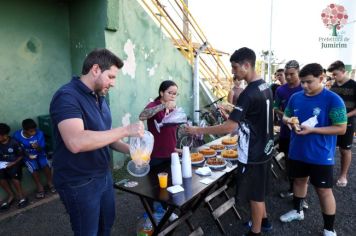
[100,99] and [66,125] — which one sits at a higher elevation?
[100,99]

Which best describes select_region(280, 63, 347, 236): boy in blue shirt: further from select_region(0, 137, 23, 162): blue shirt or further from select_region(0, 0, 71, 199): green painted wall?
select_region(0, 0, 71, 199): green painted wall

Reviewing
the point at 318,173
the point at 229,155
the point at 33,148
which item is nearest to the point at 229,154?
the point at 229,155

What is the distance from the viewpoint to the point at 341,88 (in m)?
4.80

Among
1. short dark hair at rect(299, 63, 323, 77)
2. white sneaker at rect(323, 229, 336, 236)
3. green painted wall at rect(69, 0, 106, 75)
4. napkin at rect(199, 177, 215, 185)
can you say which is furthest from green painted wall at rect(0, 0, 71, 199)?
white sneaker at rect(323, 229, 336, 236)

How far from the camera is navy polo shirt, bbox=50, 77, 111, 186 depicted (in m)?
1.80

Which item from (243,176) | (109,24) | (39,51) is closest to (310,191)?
(243,176)

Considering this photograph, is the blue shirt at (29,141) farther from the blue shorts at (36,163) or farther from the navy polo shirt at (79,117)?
the navy polo shirt at (79,117)

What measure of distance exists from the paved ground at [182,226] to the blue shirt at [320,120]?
105 cm

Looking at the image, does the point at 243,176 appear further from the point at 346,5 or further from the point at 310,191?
the point at 346,5

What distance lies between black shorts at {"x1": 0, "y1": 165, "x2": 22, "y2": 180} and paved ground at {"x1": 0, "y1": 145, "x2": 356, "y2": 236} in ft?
1.79

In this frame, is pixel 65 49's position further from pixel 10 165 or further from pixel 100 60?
pixel 100 60

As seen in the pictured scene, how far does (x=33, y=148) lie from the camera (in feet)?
14.6

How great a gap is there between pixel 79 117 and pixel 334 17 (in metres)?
7.83

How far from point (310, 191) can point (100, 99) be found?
4.18 metres
